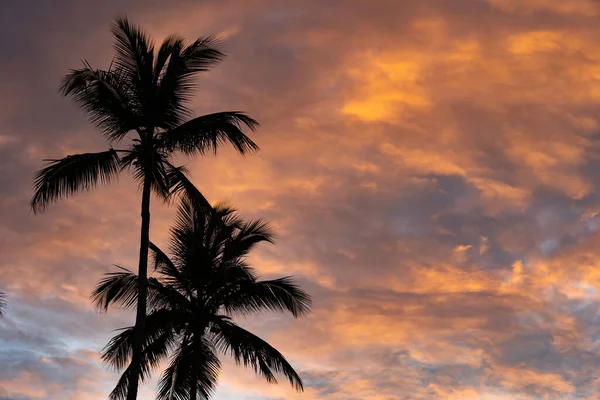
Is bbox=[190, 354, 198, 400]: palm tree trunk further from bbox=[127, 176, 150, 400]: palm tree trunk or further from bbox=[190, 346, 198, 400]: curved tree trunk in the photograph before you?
bbox=[127, 176, 150, 400]: palm tree trunk

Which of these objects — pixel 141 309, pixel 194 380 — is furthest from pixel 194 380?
pixel 141 309

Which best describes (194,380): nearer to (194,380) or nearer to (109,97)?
(194,380)

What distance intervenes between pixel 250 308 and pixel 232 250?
2353 mm

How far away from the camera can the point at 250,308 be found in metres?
29.5

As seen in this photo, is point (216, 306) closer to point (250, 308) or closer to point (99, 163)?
point (250, 308)

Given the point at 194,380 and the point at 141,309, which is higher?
the point at 194,380

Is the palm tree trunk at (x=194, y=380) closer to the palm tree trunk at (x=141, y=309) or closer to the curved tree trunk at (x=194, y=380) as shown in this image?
the curved tree trunk at (x=194, y=380)

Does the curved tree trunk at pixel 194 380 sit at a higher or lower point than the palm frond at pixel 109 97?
lower

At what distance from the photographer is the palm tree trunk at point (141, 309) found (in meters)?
19.1

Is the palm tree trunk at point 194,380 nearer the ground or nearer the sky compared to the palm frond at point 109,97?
nearer the ground

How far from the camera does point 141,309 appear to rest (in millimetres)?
19797

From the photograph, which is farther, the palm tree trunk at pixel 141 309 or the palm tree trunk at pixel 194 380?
the palm tree trunk at pixel 194 380

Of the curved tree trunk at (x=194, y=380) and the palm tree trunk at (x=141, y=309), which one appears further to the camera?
the curved tree trunk at (x=194, y=380)

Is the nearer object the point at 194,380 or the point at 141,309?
the point at 141,309
